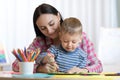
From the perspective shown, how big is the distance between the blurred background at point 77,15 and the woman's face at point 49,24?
641 millimetres

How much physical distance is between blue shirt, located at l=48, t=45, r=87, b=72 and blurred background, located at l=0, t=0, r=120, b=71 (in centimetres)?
59

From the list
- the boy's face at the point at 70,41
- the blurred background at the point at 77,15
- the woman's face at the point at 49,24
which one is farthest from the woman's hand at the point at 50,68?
the blurred background at the point at 77,15

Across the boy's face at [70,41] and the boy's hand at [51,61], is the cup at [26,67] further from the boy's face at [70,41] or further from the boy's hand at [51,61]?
the boy's face at [70,41]

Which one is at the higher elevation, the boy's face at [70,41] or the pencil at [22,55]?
the boy's face at [70,41]

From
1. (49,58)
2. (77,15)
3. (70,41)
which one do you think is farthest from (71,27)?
(77,15)

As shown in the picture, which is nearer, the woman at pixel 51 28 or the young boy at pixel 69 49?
the young boy at pixel 69 49

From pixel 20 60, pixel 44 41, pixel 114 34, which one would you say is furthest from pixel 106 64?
pixel 20 60

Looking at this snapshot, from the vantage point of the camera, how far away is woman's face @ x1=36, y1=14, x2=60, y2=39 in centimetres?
141

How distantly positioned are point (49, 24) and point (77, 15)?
154 cm

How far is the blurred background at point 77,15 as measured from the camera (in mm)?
2223

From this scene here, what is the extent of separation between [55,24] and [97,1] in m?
1.69

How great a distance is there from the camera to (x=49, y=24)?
141 centimetres

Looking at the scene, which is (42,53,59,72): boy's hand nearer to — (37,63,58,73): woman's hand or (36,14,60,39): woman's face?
(37,63,58,73): woman's hand

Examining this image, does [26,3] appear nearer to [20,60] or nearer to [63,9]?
[63,9]
